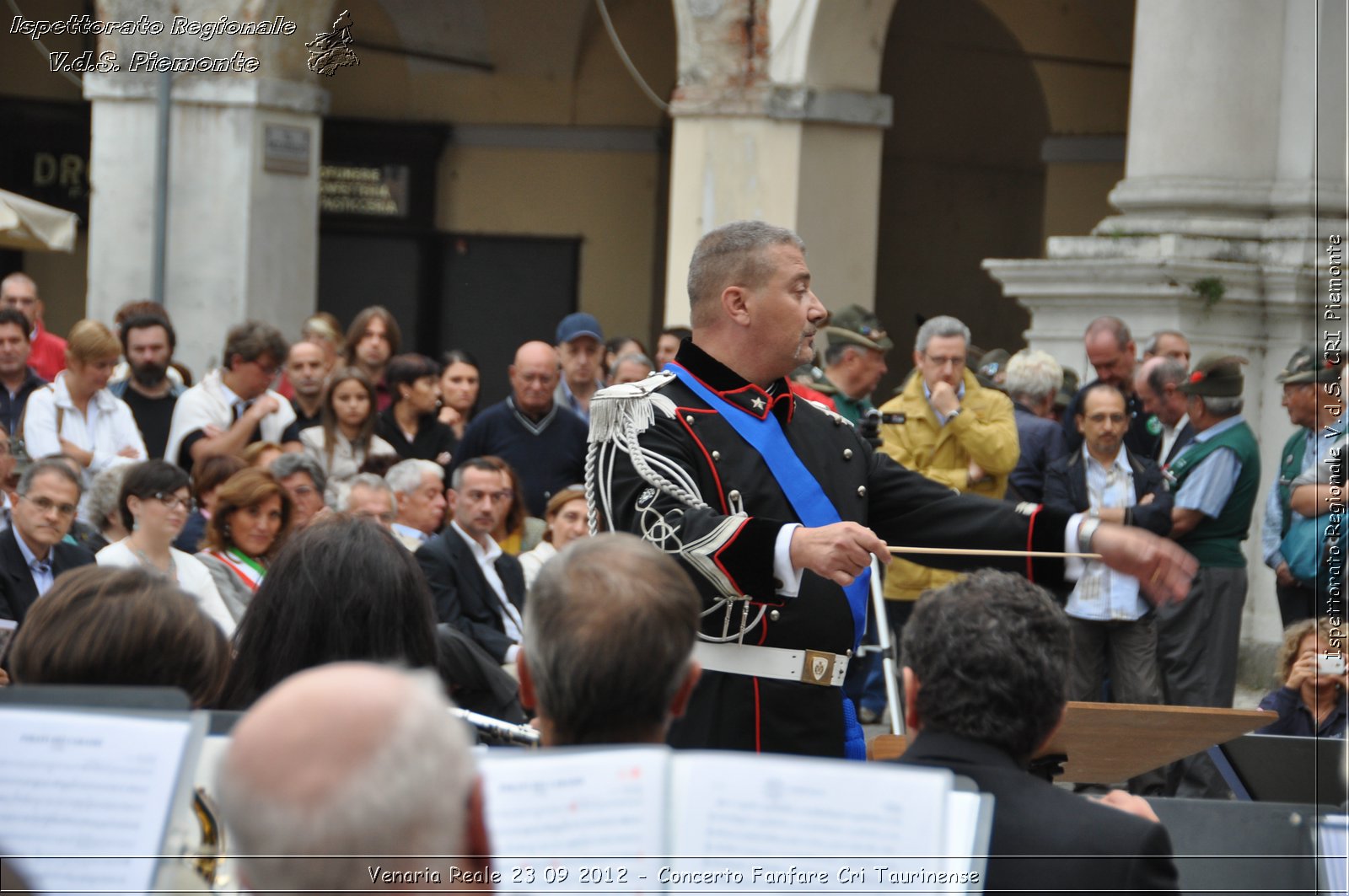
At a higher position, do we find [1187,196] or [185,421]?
[1187,196]

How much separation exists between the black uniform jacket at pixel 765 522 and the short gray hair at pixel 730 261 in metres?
0.12

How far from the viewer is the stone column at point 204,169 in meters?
12.0

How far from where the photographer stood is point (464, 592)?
242 inches

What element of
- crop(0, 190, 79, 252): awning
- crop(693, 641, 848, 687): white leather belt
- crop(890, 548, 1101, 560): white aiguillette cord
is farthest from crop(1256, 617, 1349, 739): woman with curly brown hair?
crop(0, 190, 79, 252): awning

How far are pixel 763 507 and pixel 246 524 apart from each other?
258 centimetres

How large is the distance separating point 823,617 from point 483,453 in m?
4.49

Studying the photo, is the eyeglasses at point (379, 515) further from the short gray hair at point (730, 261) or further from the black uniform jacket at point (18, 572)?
the short gray hair at point (730, 261)

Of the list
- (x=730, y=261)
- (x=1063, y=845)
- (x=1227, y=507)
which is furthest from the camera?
(x=1227, y=507)

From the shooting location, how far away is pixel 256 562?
577 centimetres

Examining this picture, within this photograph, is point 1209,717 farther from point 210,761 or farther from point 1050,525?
point 210,761

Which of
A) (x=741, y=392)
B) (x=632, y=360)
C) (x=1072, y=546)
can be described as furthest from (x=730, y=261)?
(x=632, y=360)

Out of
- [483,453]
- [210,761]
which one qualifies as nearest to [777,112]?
[483,453]

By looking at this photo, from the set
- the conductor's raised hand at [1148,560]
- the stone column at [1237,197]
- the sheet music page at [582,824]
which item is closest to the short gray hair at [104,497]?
the conductor's raised hand at [1148,560]

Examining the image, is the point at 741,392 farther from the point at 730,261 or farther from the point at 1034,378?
the point at 1034,378
